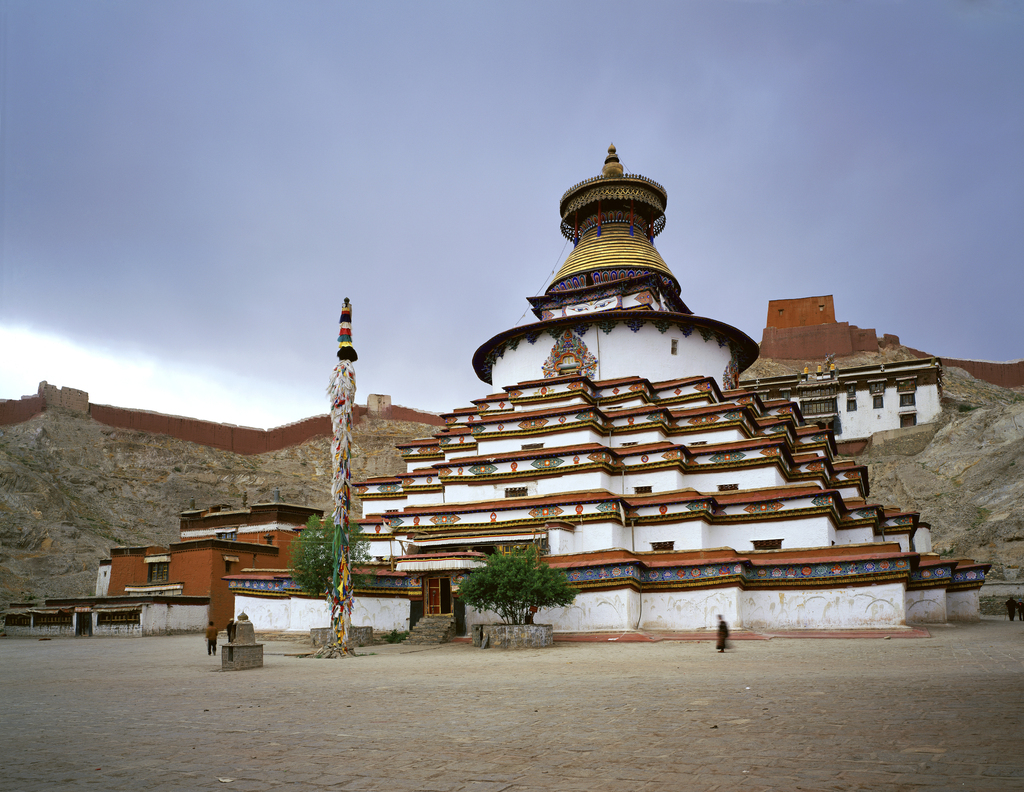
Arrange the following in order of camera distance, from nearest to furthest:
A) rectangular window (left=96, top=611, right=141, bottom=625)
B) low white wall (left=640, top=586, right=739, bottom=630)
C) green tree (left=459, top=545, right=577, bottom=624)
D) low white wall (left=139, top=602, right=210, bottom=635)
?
1. green tree (left=459, top=545, right=577, bottom=624)
2. low white wall (left=640, top=586, right=739, bottom=630)
3. low white wall (left=139, top=602, right=210, bottom=635)
4. rectangular window (left=96, top=611, right=141, bottom=625)

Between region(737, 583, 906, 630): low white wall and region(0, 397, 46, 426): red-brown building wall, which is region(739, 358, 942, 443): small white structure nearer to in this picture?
region(737, 583, 906, 630): low white wall

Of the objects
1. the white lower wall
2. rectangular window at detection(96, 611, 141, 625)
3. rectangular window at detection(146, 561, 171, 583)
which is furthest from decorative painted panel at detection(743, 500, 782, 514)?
rectangular window at detection(146, 561, 171, 583)

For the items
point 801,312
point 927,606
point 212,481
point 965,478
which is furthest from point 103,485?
point 801,312

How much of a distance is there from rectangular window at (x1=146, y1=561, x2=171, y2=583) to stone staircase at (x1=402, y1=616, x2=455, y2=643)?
52.6 feet

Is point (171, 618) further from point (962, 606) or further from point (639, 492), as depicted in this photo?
point (962, 606)

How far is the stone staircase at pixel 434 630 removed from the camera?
64.1 feet

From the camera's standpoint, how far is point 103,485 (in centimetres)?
4922

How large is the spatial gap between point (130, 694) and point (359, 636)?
33.7 feet

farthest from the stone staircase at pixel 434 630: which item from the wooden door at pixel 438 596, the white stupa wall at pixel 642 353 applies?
the white stupa wall at pixel 642 353

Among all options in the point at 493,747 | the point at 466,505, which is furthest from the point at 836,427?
the point at 493,747

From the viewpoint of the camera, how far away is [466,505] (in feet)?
74.7

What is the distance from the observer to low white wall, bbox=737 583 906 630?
1848 cm

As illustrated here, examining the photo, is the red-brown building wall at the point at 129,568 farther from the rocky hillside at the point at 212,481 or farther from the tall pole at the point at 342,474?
the tall pole at the point at 342,474

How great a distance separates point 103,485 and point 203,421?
906 centimetres
